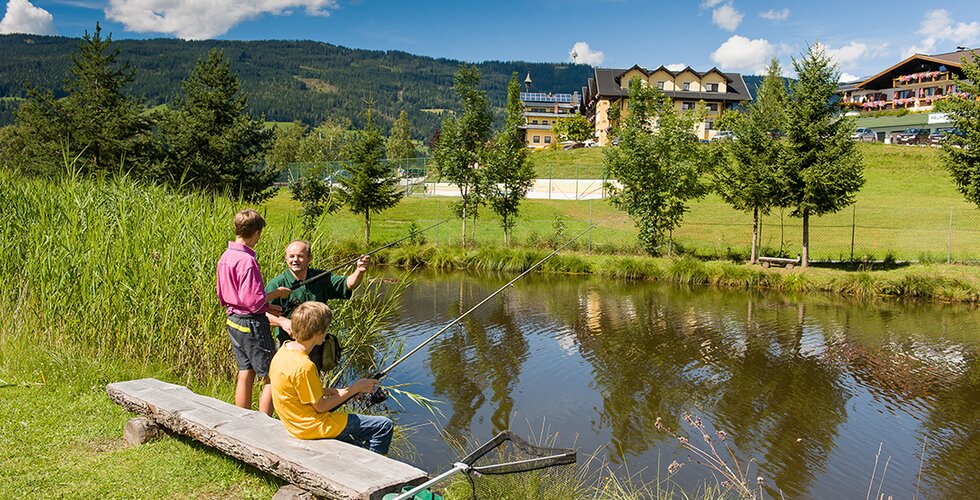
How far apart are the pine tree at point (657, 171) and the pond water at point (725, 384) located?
5285 mm

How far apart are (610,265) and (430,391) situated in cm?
1198

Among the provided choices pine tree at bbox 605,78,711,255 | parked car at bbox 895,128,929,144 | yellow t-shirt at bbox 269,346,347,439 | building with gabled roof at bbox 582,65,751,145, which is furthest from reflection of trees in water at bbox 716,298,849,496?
building with gabled roof at bbox 582,65,751,145

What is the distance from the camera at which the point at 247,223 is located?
494 cm

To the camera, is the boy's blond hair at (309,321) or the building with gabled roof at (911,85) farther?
the building with gabled roof at (911,85)

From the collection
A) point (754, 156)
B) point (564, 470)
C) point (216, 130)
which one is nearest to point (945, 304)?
point (754, 156)

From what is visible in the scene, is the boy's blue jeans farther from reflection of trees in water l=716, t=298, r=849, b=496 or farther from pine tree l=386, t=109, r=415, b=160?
pine tree l=386, t=109, r=415, b=160

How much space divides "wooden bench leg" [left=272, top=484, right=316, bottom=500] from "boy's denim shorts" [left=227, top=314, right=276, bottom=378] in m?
1.36

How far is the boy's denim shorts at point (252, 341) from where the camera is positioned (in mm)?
5090

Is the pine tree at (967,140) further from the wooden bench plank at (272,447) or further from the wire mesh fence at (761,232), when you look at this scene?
the wooden bench plank at (272,447)

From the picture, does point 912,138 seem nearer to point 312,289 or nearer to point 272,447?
point 312,289

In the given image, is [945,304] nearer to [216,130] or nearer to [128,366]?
[128,366]

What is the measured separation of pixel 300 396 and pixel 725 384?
23.4 ft

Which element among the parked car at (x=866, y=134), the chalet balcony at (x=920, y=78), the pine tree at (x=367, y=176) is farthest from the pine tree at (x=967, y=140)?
the chalet balcony at (x=920, y=78)

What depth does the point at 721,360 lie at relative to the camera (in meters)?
11.0
